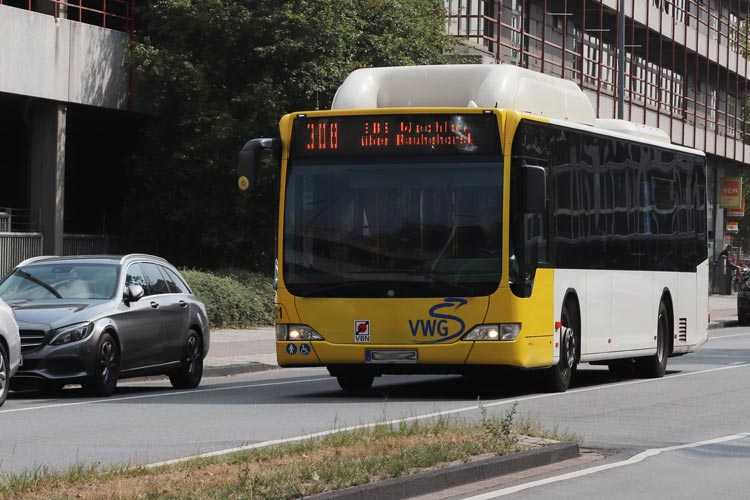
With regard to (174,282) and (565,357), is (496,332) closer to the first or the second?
(565,357)

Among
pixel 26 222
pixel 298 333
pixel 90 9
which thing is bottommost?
pixel 298 333

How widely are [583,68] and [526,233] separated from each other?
3857cm

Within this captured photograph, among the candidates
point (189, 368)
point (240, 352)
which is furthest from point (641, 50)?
point (189, 368)

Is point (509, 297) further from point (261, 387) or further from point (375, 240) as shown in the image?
point (261, 387)

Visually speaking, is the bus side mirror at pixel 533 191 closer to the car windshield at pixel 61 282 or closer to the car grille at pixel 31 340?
the car windshield at pixel 61 282

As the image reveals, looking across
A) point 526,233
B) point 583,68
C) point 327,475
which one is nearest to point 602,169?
point 526,233

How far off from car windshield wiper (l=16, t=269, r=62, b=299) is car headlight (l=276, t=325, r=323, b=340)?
2.86m

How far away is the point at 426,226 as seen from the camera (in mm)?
16391

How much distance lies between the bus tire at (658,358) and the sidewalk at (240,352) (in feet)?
18.5

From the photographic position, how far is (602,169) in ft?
63.0

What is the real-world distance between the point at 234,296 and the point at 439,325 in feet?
54.1

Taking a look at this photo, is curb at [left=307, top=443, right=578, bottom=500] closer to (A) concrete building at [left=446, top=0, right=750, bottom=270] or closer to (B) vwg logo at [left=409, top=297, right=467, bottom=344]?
(B) vwg logo at [left=409, top=297, right=467, bottom=344]

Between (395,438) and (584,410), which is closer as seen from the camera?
(395,438)

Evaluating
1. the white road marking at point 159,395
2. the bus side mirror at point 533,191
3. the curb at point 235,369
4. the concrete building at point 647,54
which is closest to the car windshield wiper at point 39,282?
the white road marking at point 159,395
